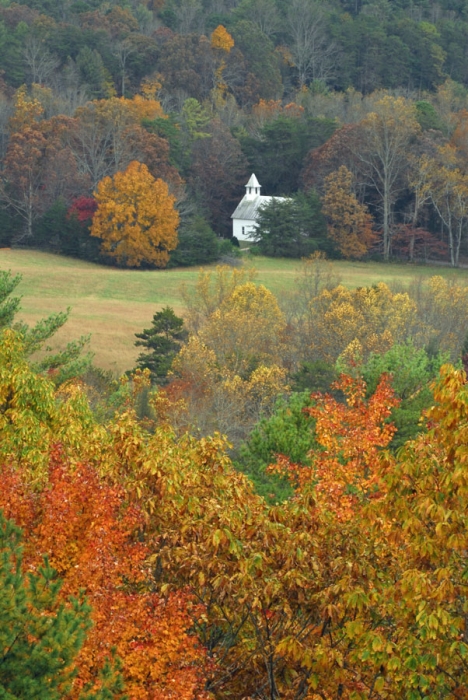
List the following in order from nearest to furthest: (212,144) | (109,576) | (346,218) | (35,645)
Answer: (35,645) < (109,576) < (346,218) < (212,144)

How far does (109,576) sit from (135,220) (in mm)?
71317

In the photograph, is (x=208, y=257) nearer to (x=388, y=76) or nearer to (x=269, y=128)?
(x=269, y=128)

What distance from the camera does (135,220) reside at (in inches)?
3228

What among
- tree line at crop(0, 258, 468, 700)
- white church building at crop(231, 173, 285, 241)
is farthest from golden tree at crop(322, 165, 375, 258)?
tree line at crop(0, 258, 468, 700)

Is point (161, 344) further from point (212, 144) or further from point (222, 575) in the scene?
point (212, 144)

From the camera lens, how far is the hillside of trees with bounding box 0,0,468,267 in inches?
3364

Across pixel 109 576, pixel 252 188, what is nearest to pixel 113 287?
pixel 252 188

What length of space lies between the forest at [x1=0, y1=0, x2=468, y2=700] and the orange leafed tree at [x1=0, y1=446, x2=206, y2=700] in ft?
0.14

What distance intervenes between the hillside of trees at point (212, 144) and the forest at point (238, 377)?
11.6 inches

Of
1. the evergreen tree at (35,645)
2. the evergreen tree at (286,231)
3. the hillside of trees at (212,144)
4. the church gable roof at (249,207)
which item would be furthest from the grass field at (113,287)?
the evergreen tree at (35,645)

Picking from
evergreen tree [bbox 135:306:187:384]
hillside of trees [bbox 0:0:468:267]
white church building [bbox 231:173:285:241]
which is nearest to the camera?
evergreen tree [bbox 135:306:187:384]

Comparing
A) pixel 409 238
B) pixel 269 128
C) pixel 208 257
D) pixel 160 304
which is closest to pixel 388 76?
pixel 269 128

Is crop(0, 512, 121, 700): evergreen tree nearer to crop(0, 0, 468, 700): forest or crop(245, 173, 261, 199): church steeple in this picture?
crop(0, 0, 468, 700): forest

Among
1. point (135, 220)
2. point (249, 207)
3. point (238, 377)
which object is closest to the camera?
point (238, 377)
